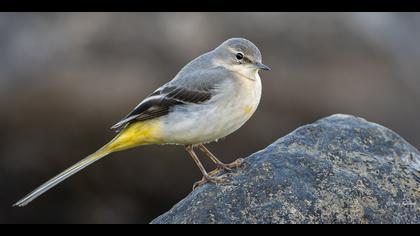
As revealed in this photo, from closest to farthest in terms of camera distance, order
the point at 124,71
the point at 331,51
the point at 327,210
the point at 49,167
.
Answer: the point at 327,210 → the point at 49,167 → the point at 124,71 → the point at 331,51

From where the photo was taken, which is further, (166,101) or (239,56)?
(239,56)

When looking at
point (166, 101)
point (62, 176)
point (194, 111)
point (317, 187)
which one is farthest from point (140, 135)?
point (317, 187)

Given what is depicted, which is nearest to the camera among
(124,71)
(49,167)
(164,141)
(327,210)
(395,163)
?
(327,210)

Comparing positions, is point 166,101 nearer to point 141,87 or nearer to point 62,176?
point 62,176

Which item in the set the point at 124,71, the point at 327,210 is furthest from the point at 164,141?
the point at 124,71

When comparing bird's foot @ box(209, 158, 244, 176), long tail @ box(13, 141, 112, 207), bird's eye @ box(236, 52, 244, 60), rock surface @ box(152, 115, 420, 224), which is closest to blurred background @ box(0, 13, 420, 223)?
bird's eye @ box(236, 52, 244, 60)
